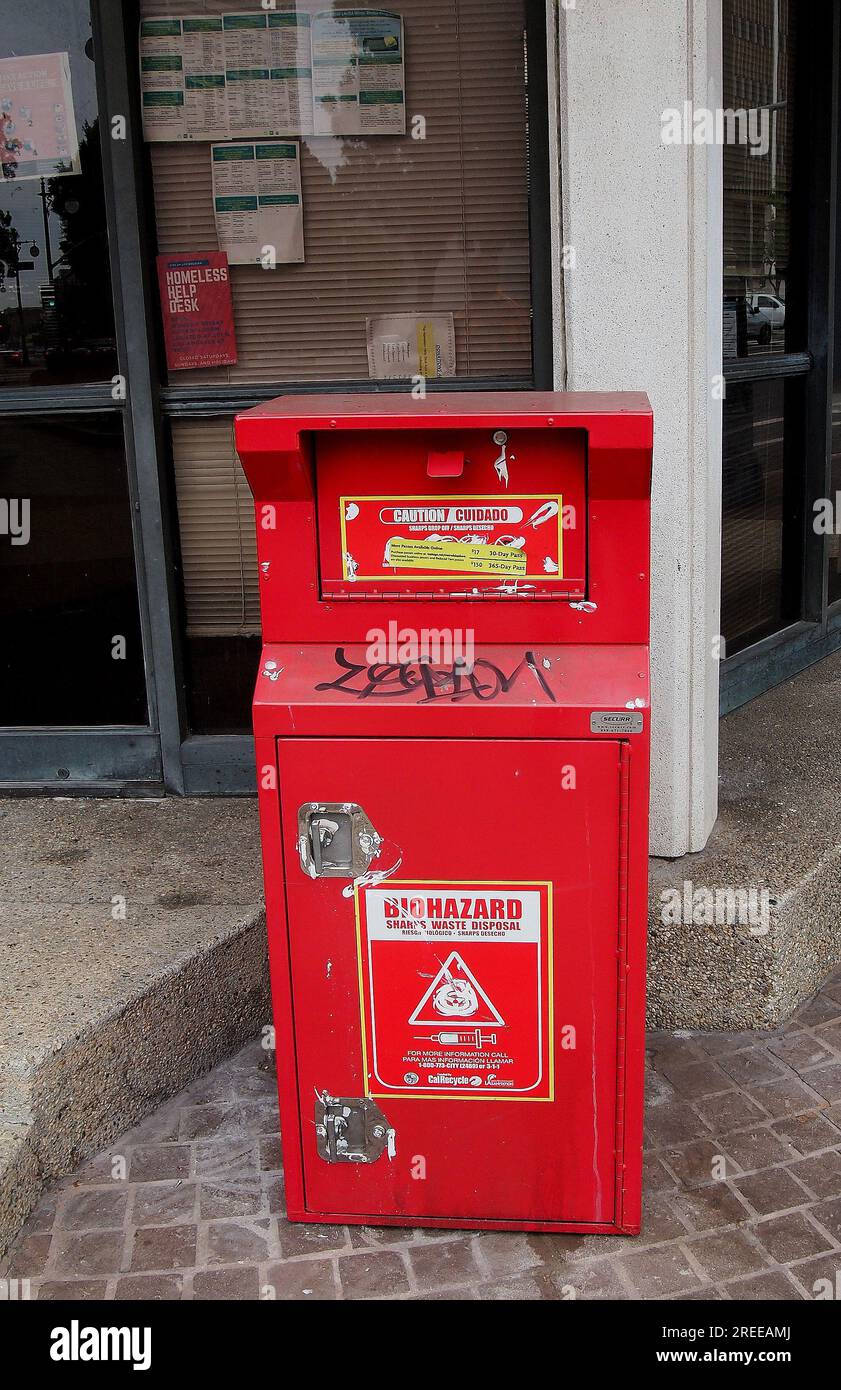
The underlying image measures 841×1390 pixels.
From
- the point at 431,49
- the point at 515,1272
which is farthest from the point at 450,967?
the point at 431,49

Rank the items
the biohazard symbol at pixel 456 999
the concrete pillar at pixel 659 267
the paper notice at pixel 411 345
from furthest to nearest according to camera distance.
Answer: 1. the paper notice at pixel 411 345
2. the concrete pillar at pixel 659 267
3. the biohazard symbol at pixel 456 999

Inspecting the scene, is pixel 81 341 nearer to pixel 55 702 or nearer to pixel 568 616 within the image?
pixel 55 702

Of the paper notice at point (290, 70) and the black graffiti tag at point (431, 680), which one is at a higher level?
the paper notice at point (290, 70)

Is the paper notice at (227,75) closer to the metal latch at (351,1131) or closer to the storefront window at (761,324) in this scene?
the storefront window at (761,324)

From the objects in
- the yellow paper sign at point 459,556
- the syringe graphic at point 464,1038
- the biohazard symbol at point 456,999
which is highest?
the yellow paper sign at point 459,556

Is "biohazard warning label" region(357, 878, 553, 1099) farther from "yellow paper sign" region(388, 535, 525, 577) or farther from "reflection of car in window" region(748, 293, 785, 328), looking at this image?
"reflection of car in window" region(748, 293, 785, 328)

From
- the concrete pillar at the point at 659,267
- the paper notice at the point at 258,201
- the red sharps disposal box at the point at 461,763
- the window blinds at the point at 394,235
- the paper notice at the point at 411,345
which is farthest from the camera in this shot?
the paper notice at the point at 411,345

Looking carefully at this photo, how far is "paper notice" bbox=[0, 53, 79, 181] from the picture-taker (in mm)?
4020

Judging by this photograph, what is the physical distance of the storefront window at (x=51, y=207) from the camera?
158 inches

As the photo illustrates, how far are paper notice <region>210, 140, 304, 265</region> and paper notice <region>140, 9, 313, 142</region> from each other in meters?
0.06

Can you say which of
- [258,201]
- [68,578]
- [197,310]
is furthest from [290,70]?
[68,578]

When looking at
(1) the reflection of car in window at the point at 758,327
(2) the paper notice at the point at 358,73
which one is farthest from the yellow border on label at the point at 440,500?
(1) the reflection of car in window at the point at 758,327

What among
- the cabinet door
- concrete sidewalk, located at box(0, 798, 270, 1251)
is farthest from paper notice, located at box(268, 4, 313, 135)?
the cabinet door

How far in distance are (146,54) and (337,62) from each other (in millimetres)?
601
